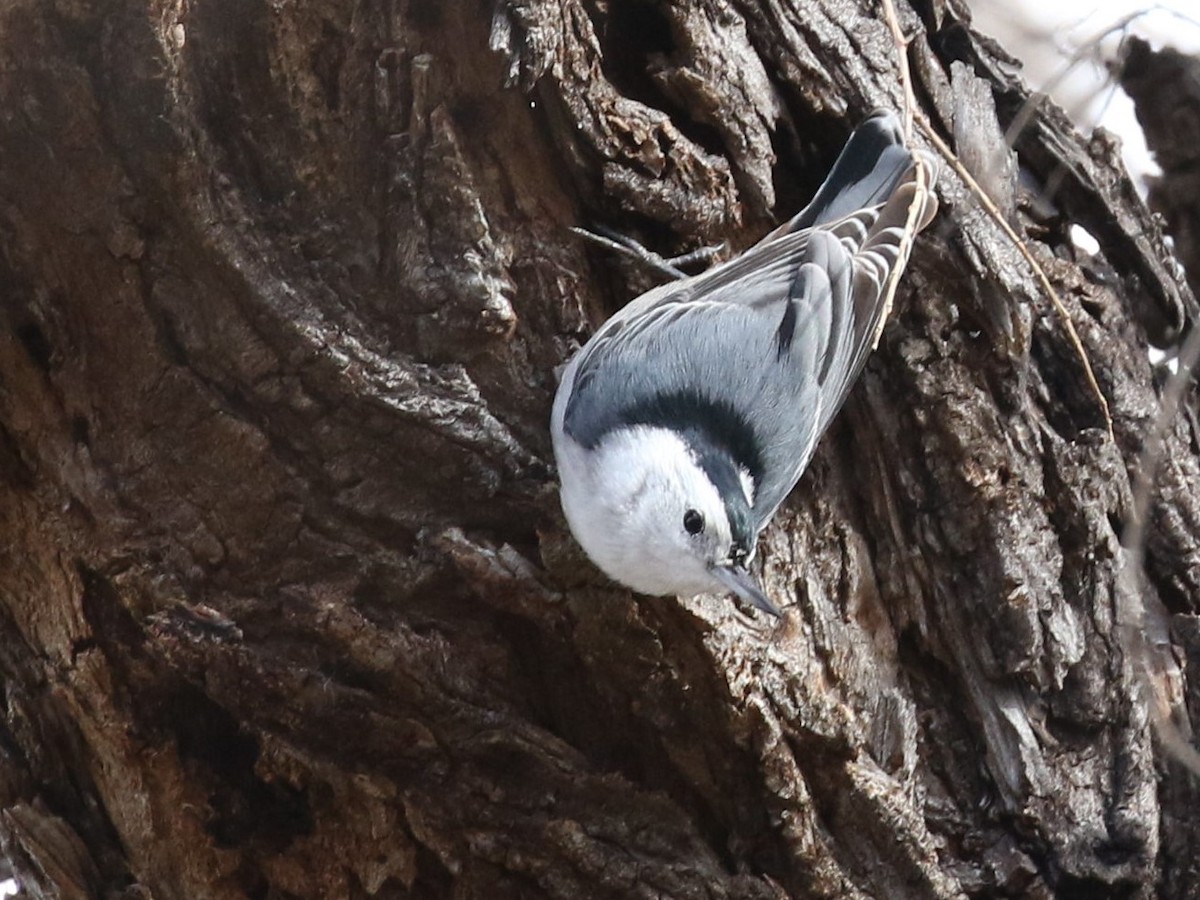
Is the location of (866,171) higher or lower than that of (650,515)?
higher

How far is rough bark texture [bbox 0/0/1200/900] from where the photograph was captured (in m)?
1.46

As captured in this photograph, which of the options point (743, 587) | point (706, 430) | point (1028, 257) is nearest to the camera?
point (743, 587)

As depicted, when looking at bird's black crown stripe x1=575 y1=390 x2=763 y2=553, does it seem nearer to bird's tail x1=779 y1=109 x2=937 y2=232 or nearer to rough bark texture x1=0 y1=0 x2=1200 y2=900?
rough bark texture x1=0 y1=0 x2=1200 y2=900

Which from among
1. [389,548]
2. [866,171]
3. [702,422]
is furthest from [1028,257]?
[389,548]

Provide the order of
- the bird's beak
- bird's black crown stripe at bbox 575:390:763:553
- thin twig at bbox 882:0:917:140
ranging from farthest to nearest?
thin twig at bbox 882:0:917:140, bird's black crown stripe at bbox 575:390:763:553, the bird's beak

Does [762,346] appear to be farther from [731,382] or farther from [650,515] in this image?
[650,515]

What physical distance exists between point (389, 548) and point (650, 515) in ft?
1.09

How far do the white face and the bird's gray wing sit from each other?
5 cm

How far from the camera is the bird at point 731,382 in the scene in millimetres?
1493

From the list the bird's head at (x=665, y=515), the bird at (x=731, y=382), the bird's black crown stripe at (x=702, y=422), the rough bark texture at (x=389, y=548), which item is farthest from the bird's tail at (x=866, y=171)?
the bird's head at (x=665, y=515)

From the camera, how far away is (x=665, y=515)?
1.55 metres

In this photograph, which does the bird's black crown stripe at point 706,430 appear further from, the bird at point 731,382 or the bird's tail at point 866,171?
the bird's tail at point 866,171

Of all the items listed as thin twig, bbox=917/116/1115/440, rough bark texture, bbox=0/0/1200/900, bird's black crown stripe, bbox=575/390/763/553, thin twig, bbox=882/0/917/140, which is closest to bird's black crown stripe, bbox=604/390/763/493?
bird's black crown stripe, bbox=575/390/763/553

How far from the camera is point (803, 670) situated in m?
1.60
